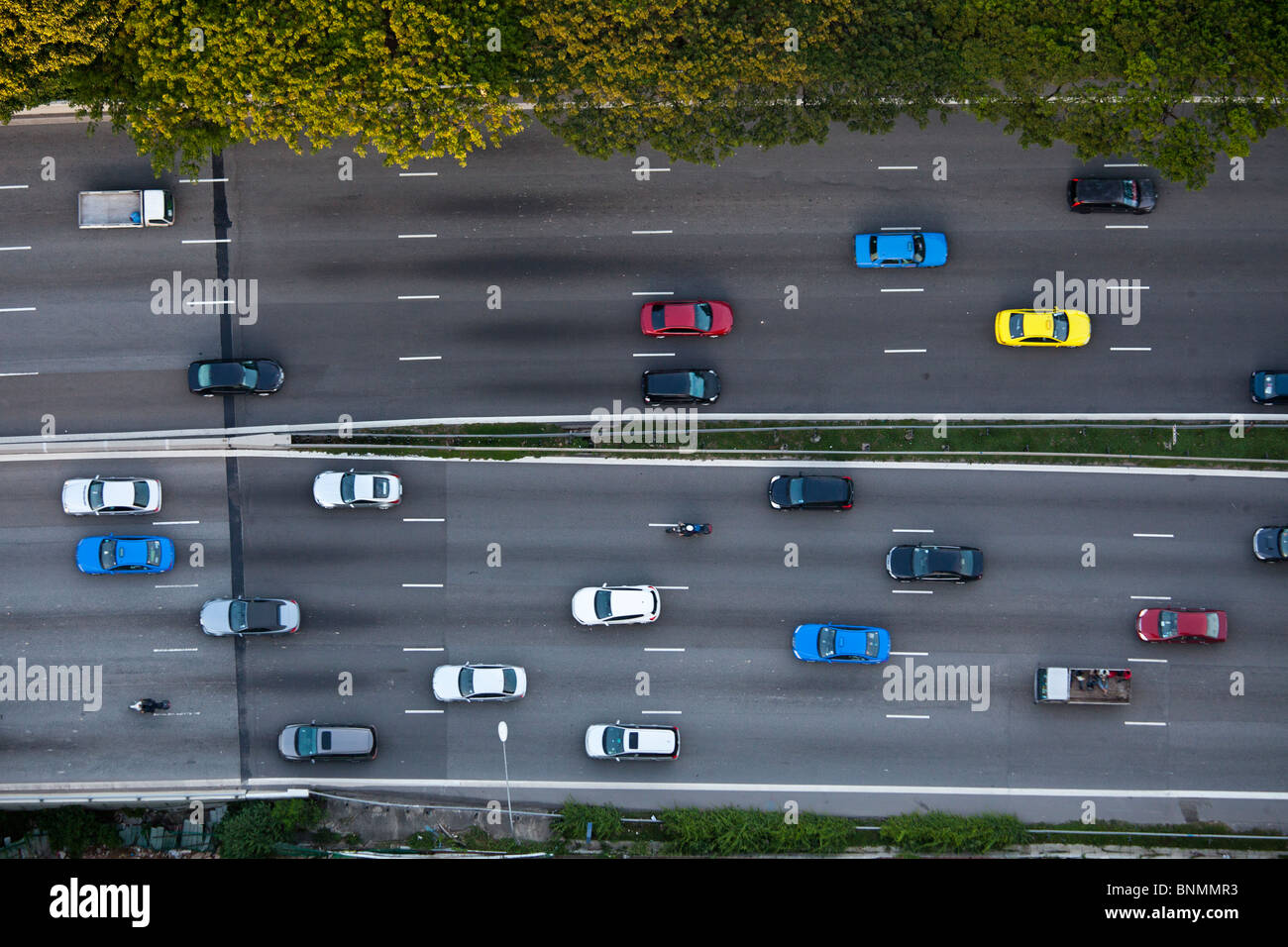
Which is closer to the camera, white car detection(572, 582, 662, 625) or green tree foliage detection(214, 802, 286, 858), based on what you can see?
green tree foliage detection(214, 802, 286, 858)

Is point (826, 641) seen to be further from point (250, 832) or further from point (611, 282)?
point (250, 832)

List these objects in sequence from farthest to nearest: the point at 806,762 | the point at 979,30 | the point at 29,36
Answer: the point at 806,762 → the point at 979,30 → the point at 29,36

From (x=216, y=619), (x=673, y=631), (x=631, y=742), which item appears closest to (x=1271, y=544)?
(x=673, y=631)

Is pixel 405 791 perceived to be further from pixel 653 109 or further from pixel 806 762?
pixel 653 109

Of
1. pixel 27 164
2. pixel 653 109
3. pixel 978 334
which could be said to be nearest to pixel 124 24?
pixel 27 164

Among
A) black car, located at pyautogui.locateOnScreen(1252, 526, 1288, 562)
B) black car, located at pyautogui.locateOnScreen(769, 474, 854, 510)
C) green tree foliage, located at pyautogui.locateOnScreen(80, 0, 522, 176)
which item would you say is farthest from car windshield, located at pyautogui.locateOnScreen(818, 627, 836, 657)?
green tree foliage, located at pyautogui.locateOnScreen(80, 0, 522, 176)

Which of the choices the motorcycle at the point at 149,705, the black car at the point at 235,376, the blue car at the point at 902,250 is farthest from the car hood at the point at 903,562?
the motorcycle at the point at 149,705

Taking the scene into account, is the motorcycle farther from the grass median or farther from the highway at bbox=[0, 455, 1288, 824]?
the grass median

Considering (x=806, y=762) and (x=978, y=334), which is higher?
(x=978, y=334)
